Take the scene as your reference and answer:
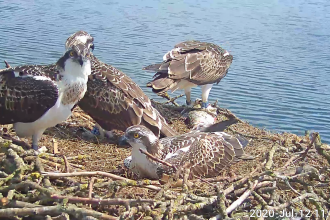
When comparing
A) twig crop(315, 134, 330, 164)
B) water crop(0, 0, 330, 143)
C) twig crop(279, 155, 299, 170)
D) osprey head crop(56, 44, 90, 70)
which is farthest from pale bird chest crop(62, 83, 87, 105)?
water crop(0, 0, 330, 143)

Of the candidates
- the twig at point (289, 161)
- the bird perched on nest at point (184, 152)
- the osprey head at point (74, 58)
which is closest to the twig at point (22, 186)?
the bird perched on nest at point (184, 152)

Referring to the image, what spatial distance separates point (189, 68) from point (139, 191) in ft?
15.3

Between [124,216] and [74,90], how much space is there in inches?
91.2

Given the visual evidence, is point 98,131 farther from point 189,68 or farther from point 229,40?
point 229,40

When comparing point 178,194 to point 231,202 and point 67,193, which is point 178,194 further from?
point 67,193

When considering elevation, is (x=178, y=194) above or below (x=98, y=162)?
above

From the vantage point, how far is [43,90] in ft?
18.9

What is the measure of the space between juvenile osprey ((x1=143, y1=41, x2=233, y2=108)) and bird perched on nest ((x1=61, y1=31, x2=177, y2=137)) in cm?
144

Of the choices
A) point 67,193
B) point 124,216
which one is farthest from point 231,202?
point 67,193

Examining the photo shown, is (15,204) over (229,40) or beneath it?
over

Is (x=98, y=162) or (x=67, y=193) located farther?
(x=98, y=162)

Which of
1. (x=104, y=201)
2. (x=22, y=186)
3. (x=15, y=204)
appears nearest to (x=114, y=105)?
(x=22, y=186)

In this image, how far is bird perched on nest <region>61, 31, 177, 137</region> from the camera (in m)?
6.97

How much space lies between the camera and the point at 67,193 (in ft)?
14.8
